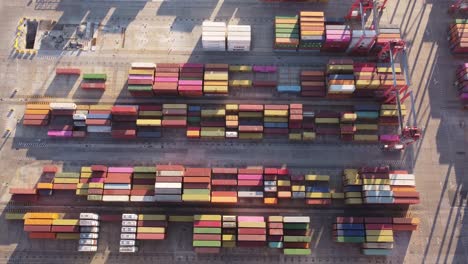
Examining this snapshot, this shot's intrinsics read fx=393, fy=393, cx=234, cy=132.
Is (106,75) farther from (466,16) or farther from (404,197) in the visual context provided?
(466,16)

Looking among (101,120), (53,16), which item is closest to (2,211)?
(101,120)

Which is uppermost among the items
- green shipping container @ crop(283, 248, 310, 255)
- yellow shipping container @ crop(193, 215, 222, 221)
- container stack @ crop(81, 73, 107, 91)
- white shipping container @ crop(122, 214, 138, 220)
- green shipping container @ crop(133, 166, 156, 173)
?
container stack @ crop(81, 73, 107, 91)

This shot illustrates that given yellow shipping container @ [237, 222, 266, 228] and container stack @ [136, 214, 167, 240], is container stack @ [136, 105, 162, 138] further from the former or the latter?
yellow shipping container @ [237, 222, 266, 228]

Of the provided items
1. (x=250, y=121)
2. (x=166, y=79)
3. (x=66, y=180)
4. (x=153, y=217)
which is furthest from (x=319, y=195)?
(x=66, y=180)

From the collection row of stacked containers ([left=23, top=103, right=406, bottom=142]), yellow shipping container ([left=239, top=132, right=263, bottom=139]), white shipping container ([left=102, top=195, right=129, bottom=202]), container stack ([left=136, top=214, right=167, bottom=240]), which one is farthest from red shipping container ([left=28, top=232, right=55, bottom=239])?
yellow shipping container ([left=239, top=132, right=263, bottom=139])

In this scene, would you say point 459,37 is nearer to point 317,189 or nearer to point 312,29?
point 312,29
